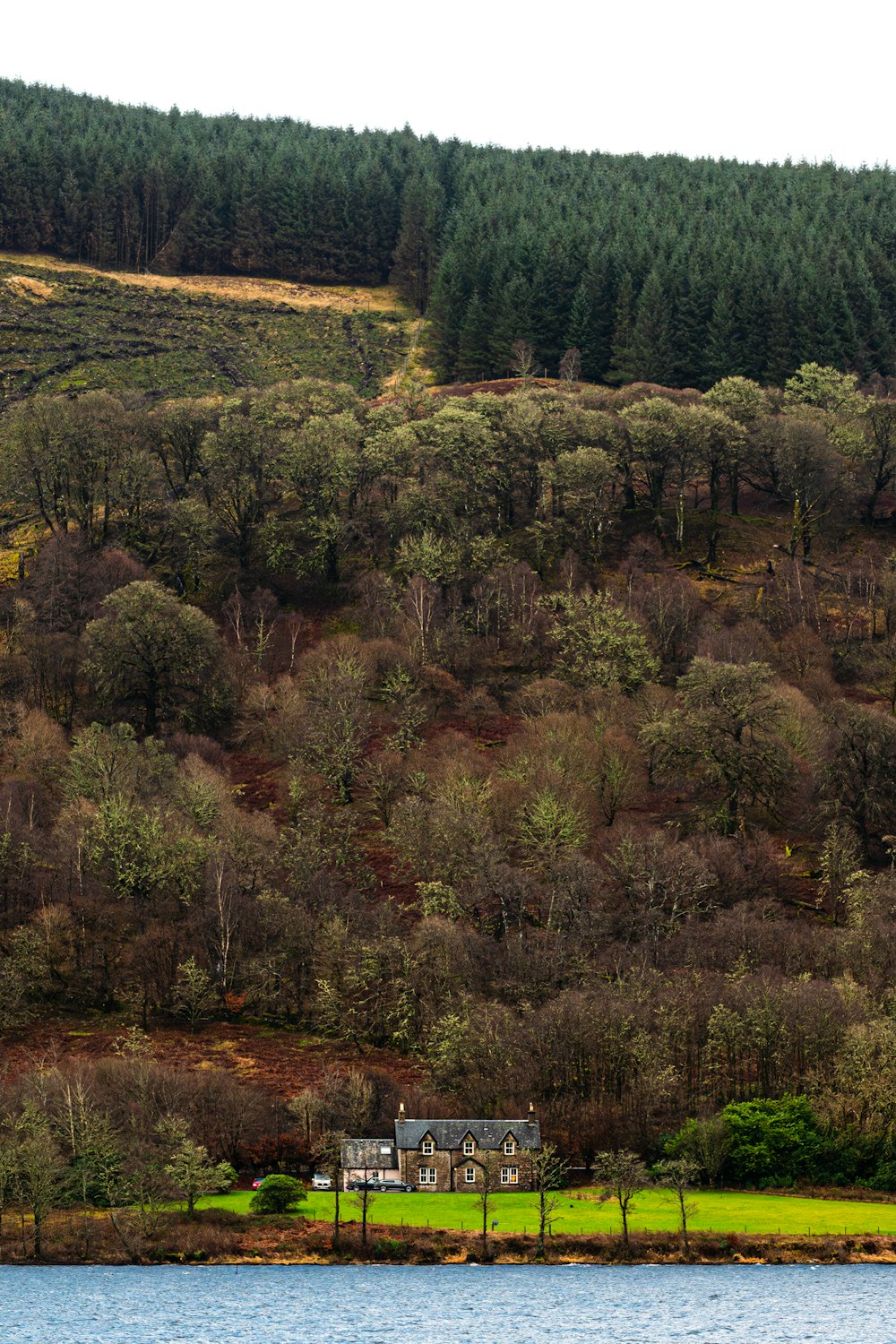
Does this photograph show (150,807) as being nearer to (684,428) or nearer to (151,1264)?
(151,1264)

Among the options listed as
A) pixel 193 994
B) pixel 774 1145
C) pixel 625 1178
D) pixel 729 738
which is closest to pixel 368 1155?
pixel 625 1178

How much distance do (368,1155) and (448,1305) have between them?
12.3 meters

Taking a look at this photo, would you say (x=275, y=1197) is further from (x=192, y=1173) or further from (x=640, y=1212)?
(x=640, y=1212)

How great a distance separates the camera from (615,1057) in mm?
106938

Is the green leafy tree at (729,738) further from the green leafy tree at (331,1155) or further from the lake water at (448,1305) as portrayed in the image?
the lake water at (448,1305)

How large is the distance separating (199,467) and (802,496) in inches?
2329

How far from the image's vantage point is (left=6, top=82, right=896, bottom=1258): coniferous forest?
106250 mm

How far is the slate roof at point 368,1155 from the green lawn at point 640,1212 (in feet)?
6.89

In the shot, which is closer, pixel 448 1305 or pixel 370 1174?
pixel 448 1305

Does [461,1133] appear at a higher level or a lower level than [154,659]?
lower

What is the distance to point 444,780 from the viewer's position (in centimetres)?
13462

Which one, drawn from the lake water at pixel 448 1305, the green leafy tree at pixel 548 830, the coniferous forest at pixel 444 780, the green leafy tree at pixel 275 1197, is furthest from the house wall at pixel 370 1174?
the green leafy tree at pixel 548 830

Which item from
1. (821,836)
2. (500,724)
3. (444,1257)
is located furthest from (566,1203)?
(500,724)

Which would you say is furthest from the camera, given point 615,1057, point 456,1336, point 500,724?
point 500,724
